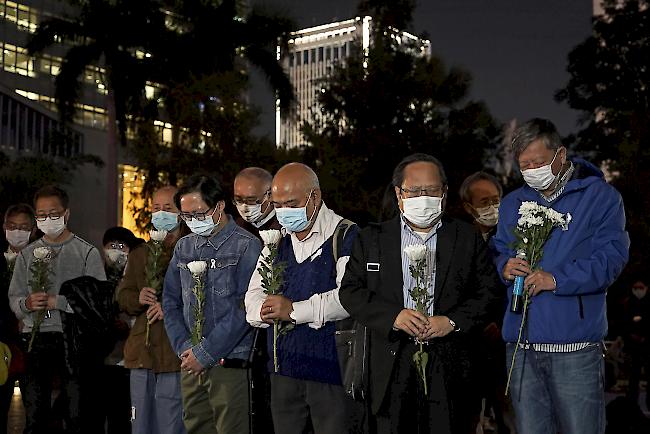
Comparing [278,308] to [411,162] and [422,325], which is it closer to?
[422,325]

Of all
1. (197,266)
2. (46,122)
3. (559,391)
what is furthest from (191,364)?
(46,122)

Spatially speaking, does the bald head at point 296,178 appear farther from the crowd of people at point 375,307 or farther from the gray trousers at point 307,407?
the gray trousers at point 307,407

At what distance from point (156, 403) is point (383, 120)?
2431 cm

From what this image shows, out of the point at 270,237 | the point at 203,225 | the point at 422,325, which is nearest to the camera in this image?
the point at 422,325

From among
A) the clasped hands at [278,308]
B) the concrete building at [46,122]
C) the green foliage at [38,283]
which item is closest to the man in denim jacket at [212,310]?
the clasped hands at [278,308]

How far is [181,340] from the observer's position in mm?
6996

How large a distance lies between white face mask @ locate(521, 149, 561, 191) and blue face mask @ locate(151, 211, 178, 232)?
3.62 metres

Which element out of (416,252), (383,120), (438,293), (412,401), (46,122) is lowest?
(412,401)

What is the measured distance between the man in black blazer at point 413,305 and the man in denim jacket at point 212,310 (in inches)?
57.6

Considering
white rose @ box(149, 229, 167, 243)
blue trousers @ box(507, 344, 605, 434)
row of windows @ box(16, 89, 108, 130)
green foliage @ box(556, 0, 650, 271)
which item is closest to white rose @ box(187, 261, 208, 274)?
white rose @ box(149, 229, 167, 243)

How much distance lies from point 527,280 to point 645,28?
43.1 meters

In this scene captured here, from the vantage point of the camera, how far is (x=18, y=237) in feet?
33.7

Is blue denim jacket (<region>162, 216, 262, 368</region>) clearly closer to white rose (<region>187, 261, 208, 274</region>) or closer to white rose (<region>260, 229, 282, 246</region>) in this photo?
white rose (<region>187, 261, 208, 274</region>)

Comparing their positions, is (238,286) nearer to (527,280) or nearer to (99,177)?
(527,280)
